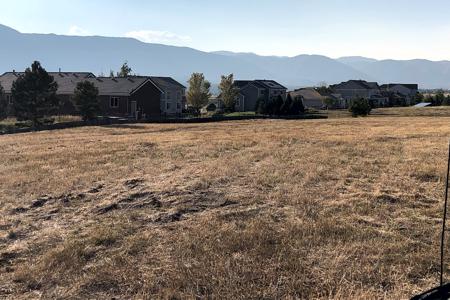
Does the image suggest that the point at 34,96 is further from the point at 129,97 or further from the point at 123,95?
the point at 129,97

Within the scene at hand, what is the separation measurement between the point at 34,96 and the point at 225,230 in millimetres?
41415

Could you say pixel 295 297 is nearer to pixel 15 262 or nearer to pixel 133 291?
pixel 133 291

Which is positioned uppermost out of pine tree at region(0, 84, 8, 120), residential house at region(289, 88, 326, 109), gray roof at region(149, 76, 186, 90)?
gray roof at region(149, 76, 186, 90)

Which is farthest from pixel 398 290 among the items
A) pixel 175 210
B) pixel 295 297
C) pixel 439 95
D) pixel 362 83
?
pixel 362 83

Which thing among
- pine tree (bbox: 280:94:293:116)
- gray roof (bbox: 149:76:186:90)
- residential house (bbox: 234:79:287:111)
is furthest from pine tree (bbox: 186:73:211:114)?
residential house (bbox: 234:79:287:111)

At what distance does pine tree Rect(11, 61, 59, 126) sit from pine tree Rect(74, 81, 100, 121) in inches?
91.9

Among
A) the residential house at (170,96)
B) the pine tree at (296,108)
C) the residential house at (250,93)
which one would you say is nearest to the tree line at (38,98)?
the residential house at (170,96)

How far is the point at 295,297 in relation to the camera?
225 inches

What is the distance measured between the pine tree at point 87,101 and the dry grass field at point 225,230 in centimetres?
3368

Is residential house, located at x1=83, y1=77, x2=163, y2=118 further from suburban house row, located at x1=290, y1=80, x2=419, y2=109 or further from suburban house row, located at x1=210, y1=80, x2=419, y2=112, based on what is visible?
suburban house row, located at x1=290, y1=80, x2=419, y2=109

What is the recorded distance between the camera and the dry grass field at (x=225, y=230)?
6137 mm

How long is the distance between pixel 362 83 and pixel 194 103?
208 ft

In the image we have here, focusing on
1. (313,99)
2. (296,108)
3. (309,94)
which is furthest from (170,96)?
(309,94)

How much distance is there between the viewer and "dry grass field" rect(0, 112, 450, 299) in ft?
20.1
